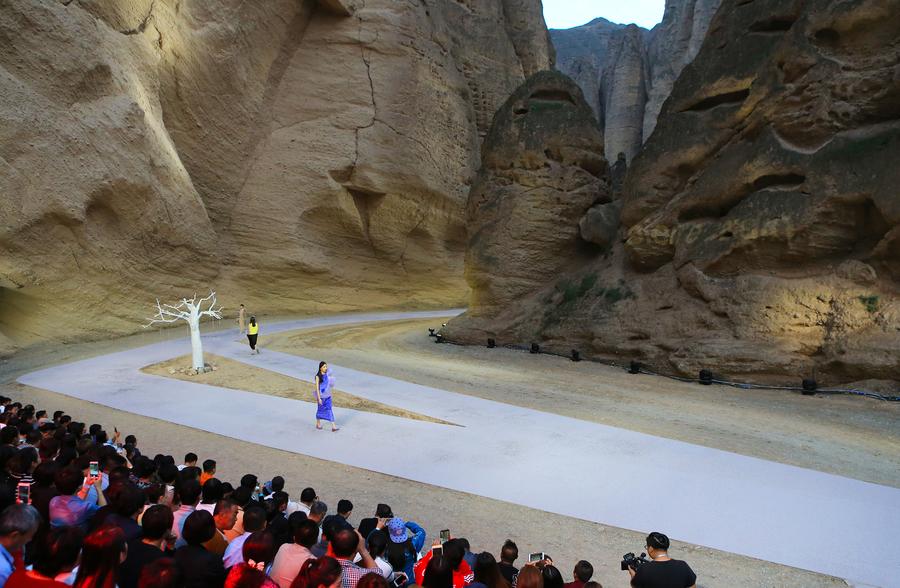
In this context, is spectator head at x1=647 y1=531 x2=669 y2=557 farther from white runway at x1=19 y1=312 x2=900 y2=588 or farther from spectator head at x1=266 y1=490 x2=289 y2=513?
spectator head at x1=266 y1=490 x2=289 y2=513

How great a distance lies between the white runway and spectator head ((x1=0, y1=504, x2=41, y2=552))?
161 inches

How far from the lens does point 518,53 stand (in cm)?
3666

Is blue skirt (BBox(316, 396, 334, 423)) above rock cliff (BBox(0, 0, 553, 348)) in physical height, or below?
below

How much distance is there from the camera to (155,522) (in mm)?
2893

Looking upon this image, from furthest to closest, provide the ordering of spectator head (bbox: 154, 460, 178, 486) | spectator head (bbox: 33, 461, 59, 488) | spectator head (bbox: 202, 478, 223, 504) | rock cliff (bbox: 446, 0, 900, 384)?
rock cliff (bbox: 446, 0, 900, 384) → spectator head (bbox: 154, 460, 178, 486) → spectator head (bbox: 202, 478, 223, 504) → spectator head (bbox: 33, 461, 59, 488)

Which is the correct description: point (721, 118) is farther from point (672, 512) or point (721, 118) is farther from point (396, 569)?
point (396, 569)

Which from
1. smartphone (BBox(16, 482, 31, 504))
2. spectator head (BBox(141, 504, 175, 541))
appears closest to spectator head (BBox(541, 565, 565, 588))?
spectator head (BBox(141, 504, 175, 541))

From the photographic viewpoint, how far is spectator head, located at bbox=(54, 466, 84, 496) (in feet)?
11.2

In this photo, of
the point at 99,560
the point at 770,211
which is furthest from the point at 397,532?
the point at 770,211

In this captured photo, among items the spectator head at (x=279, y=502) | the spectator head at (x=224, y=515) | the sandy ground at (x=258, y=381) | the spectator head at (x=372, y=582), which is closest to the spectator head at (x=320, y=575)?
the spectator head at (x=372, y=582)

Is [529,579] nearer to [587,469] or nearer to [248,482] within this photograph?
[248,482]

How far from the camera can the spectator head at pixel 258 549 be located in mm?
2844

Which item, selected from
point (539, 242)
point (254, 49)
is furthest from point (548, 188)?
point (254, 49)

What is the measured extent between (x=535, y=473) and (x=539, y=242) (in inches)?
468
